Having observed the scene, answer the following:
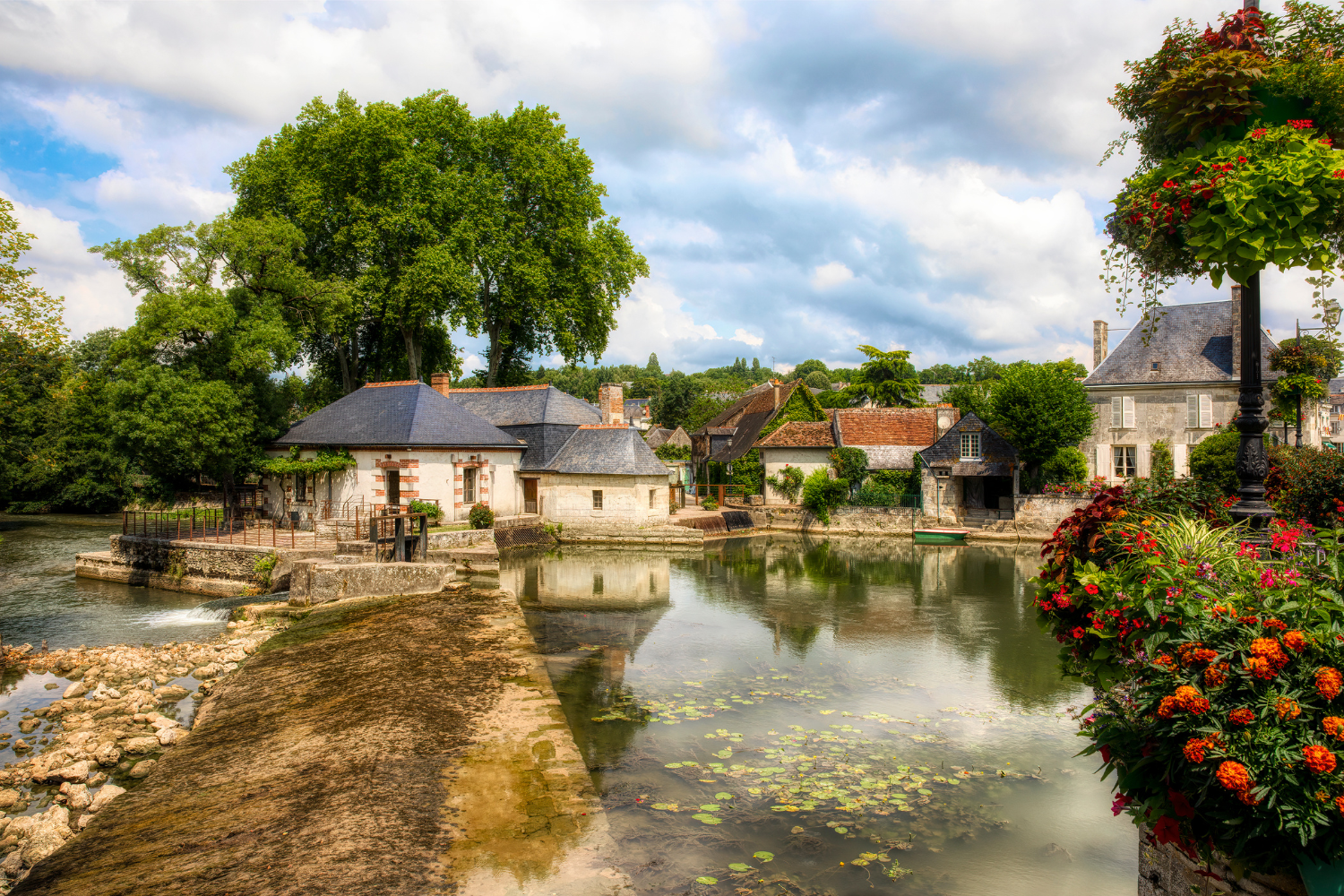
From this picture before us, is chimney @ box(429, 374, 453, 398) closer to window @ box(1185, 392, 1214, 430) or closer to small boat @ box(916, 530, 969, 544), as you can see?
small boat @ box(916, 530, 969, 544)

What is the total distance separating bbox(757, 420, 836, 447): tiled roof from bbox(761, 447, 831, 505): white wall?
20 centimetres

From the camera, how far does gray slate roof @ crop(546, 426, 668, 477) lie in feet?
86.7

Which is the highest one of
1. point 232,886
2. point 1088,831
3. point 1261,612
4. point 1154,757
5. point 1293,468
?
point 1293,468

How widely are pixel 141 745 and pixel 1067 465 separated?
93.0 ft

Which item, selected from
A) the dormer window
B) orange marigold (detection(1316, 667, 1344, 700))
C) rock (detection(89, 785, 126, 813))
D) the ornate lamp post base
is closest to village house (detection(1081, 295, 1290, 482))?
the dormer window

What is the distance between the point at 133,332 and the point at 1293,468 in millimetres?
26323

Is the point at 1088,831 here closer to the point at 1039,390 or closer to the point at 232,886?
the point at 232,886

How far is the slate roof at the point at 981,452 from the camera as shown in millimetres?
28469

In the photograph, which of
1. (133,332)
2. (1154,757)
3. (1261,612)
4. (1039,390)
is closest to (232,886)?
(1154,757)

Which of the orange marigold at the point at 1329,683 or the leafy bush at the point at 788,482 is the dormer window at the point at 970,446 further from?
the orange marigold at the point at 1329,683

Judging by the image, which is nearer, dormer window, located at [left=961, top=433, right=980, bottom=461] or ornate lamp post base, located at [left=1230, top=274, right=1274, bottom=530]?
ornate lamp post base, located at [left=1230, top=274, right=1274, bottom=530]

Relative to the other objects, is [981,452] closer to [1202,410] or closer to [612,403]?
[1202,410]

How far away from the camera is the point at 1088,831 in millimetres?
6555

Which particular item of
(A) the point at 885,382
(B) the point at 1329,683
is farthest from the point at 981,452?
(B) the point at 1329,683
